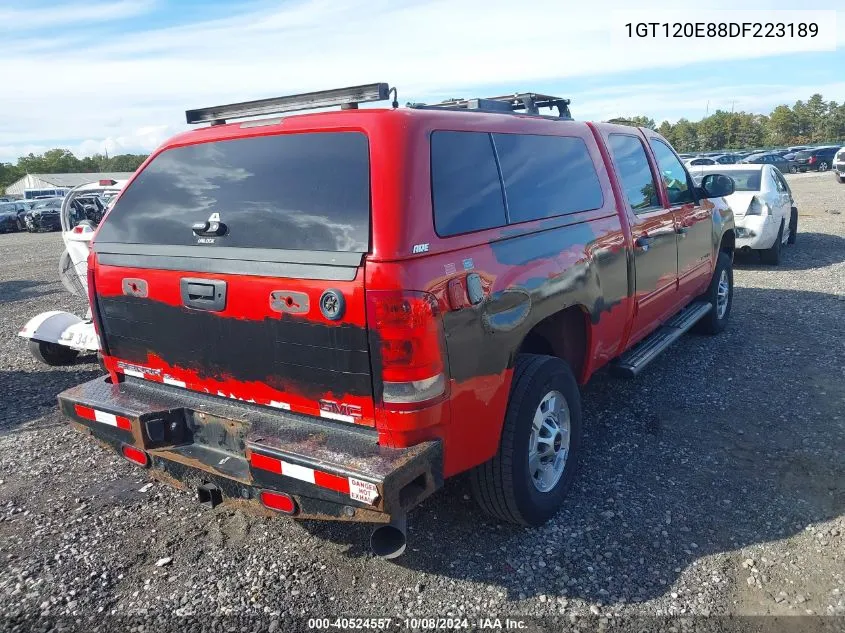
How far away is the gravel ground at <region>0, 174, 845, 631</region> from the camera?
2873 mm

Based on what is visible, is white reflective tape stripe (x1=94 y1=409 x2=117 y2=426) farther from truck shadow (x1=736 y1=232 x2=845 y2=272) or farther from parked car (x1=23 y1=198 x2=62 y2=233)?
parked car (x1=23 y1=198 x2=62 y2=233)

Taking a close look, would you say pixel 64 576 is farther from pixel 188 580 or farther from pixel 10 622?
pixel 188 580

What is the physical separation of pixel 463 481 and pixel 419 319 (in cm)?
164

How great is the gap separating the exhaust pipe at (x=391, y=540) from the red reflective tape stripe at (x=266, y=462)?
0.47 meters

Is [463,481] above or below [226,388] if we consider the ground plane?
below

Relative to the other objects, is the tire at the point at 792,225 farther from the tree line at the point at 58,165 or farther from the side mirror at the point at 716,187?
the tree line at the point at 58,165

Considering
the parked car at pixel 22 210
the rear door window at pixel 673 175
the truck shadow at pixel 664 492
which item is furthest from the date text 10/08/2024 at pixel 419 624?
the parked car at pixel 22 210

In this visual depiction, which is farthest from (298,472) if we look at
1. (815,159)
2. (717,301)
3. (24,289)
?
(815,159)

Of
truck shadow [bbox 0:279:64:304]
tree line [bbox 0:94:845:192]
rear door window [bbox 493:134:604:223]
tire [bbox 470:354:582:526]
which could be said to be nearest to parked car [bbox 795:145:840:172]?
tree line [bbox 0:94:845:192]

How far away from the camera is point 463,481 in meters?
3.78

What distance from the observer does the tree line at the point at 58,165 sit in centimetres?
9588

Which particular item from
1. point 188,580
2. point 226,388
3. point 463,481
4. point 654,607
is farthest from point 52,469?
point 654,607

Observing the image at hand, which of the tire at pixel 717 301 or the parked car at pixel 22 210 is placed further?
the parked car at pixel 22 210

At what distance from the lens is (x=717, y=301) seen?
645 centimetres
